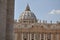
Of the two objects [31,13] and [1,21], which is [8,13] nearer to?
[1,21]

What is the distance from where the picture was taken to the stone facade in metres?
4.43

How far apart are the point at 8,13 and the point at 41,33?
2222cm

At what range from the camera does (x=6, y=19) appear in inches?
199

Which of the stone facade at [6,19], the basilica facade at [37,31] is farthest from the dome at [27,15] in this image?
the stone facade at [6,19]

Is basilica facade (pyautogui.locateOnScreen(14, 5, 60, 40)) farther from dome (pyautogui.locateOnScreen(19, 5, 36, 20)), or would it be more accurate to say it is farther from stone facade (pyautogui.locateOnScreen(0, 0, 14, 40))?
stone facade (pyautogui.locateOnScreen(0, 0, 14, 40))

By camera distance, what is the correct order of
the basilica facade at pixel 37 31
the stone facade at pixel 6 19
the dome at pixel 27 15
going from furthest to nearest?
1. the dome at pixel 27 15
2. the basilica facade at pixel 37 31
3. the stone facade at pixel 6 19

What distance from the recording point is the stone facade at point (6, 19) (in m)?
4.43

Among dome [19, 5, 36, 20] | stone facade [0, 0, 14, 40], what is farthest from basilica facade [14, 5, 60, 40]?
stone facade [0, 0, 14, 40]

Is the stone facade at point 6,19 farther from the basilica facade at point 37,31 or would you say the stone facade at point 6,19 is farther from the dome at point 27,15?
the dome at point 27,15

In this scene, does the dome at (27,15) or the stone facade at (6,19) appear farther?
the dome at (27,15)

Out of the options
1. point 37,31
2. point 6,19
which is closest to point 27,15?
point 37,31

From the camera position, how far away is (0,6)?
4410mm

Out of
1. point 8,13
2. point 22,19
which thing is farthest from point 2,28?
point 22,19

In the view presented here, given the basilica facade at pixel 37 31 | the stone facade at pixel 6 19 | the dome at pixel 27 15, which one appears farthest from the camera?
the dome at pixel 27 15
